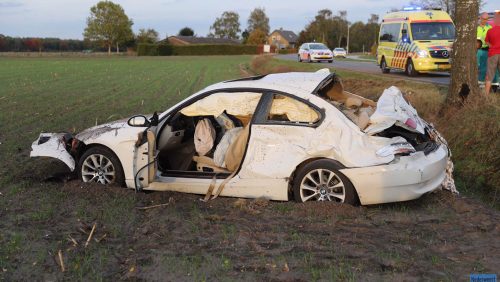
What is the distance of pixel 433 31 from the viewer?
811 inches

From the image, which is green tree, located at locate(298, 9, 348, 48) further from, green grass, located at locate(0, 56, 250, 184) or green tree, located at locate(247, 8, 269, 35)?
green grass, located at locate(0, 56, 250, 184)

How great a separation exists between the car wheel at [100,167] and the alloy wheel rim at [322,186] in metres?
2.18

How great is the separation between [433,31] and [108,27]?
104132 mm

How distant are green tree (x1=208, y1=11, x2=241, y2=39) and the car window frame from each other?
14403 cm

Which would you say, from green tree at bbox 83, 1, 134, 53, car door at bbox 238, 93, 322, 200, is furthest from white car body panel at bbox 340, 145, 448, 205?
green tree at bbox 83, 1, 134, 53

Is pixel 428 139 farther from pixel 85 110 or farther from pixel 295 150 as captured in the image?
pixel 85 110

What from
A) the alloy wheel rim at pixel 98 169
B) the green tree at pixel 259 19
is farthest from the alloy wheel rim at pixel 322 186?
the green tree at pixel 259 19

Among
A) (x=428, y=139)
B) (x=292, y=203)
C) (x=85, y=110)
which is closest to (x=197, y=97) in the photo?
(x=292, y=203)

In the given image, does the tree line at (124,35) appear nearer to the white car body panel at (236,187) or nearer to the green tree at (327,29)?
the green tree at (327,29)

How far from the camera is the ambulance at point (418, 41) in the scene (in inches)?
765

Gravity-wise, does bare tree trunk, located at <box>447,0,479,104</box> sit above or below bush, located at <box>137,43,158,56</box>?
below

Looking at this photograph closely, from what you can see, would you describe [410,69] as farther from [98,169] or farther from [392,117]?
[98,169]

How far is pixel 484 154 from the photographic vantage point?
763cm

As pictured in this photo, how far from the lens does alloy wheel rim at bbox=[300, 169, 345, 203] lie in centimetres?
556
